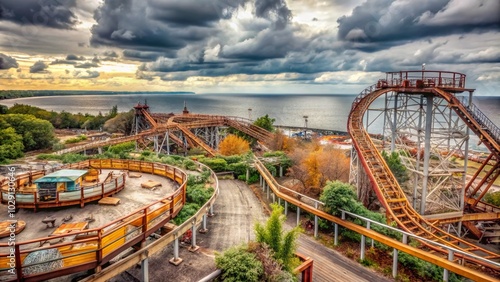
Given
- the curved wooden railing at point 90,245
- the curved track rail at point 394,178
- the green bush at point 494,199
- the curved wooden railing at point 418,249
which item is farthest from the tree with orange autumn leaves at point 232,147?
the curved wooden railing at point 90,245

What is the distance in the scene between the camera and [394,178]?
19594 mm

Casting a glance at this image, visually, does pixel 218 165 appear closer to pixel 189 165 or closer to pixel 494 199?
pixel 189 165

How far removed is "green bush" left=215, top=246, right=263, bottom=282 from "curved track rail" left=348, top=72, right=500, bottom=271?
27.1 ft

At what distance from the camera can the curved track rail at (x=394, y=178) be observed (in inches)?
627

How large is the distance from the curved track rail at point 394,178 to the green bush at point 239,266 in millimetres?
8259

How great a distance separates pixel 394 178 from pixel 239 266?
1409 centimetres

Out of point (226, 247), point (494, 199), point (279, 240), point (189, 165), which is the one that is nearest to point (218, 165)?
point (189, 165)

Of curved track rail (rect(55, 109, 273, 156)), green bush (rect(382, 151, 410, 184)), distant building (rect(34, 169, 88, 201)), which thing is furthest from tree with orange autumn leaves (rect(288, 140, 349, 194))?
curved track rail (rect(55, 109, 273, 156))

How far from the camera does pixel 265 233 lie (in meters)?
10.9

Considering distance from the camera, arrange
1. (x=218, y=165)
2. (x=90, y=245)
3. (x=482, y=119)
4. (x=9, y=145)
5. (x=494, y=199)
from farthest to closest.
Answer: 1. (x=9, y=145)
2. (x=218, y=165)
3. (x=494, y=199)
4. (x=482, y=119)
5. (x=90, y=245)

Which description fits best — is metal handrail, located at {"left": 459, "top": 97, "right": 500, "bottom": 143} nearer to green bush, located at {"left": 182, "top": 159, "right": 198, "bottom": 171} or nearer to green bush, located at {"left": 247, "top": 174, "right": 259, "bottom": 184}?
green bush, located at {"left": 247, "top": 174, "right": 259, "bottom": 184}

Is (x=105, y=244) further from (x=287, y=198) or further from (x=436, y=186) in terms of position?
(x=436, y=186)

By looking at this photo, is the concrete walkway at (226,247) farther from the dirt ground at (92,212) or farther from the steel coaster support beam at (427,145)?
the steel coaster support beam at (427,145)

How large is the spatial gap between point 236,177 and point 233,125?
23.8 meters
